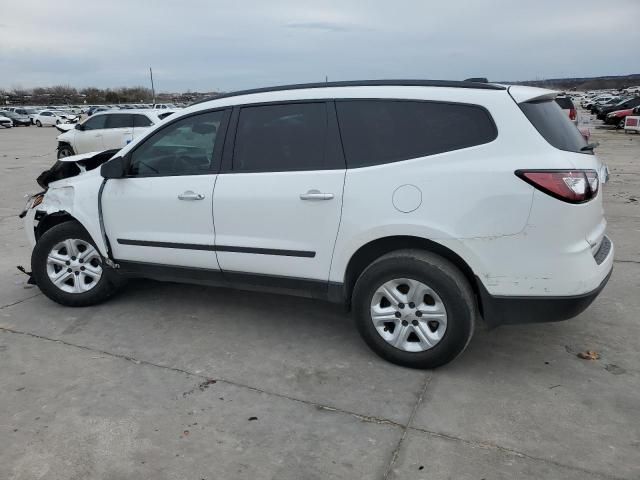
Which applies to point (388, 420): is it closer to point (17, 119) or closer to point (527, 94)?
point (527, 94)

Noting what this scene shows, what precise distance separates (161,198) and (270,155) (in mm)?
952

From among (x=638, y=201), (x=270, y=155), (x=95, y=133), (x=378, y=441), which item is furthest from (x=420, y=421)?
(x=95, y=133)

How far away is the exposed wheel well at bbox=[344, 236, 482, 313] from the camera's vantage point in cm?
340

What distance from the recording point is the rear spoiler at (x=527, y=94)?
3307 millimetres

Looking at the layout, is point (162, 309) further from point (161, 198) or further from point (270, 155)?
Answer: point (270, 155)

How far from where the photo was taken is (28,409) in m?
3.16

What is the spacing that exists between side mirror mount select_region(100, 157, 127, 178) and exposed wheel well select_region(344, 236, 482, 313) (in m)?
2.00

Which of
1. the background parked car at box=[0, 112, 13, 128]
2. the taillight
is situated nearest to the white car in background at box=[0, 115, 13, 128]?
the background parked car at box=[0, 112, 13, 128]

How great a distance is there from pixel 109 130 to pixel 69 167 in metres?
10.8

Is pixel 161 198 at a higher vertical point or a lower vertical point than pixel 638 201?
higher

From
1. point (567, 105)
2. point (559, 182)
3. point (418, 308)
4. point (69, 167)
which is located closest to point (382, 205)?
point (418, 308)

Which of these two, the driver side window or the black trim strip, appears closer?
the black trim strip

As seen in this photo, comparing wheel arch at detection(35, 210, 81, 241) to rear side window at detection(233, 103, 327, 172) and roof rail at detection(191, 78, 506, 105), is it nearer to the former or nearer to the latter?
roof rail at detection(191, 78, 506, 105)

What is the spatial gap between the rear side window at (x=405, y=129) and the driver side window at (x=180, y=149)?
3.45ft
